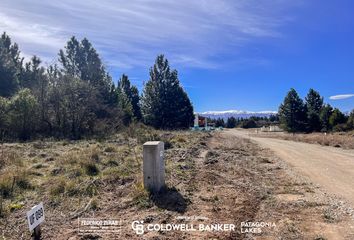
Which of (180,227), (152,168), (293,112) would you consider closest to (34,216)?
(180,227)

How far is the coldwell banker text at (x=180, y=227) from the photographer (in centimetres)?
558

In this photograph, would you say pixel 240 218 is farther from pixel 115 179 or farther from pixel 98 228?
pixel 115 179

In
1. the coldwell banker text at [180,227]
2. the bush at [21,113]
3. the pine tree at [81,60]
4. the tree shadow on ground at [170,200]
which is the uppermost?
the pine tree at [81,60]

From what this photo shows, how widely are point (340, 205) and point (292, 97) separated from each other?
56.8 m

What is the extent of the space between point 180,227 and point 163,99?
47.3 metres

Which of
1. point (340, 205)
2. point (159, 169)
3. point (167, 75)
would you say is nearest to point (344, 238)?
point (340, 205)

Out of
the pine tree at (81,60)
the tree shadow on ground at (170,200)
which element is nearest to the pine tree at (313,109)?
the pine tree at (81,60)

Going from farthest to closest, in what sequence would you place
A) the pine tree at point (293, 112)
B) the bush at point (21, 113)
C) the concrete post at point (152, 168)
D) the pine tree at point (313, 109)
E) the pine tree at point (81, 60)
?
the pine tree at point (293, 112) → the pine tree at point (313, 109) → the pine tree at point (81, 60) → the bush at point (21, 113) → the concrete post at point (152, 168)

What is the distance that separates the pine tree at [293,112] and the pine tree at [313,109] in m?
1.26

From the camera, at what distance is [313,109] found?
5978 centimetres

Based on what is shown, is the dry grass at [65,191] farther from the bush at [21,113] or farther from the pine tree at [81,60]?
the pine tree at [81,60]

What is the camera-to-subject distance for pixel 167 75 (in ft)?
178

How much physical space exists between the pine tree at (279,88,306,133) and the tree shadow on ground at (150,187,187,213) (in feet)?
185

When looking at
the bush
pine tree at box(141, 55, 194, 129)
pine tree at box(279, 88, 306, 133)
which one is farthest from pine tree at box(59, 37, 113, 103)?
pine tree at box(279, 88, 306, 133)
